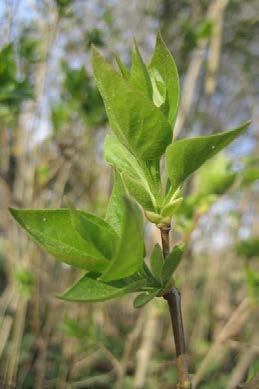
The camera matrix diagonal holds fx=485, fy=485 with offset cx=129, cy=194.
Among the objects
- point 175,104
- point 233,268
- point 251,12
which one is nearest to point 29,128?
point 175,104

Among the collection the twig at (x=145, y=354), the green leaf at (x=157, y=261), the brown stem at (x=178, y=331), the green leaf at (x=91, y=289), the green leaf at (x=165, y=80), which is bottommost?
the twig at (x=145, y=354)

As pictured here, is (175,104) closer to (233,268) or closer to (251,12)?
(233,268)

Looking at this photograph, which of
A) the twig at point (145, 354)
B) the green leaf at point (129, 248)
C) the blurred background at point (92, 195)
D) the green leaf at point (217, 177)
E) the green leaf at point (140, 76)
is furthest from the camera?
the twig at point (145, 354)

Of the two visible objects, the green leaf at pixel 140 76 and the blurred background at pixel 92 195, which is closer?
the green leaf at pixel 140 76

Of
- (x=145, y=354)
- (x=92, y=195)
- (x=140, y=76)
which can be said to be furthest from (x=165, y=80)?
(x=92, y=195)

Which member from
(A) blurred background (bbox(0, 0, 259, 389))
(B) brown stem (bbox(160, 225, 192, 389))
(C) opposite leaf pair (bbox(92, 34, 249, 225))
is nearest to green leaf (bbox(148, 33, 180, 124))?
(C) opposite leaf pair (bbox(92, 34, 249, 225))

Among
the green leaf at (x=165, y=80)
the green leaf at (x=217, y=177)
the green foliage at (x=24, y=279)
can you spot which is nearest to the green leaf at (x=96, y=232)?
the green leaf at (x=165, y=80)

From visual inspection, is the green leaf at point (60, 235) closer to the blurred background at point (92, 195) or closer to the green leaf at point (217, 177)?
the blurred background at point (92, 195)
